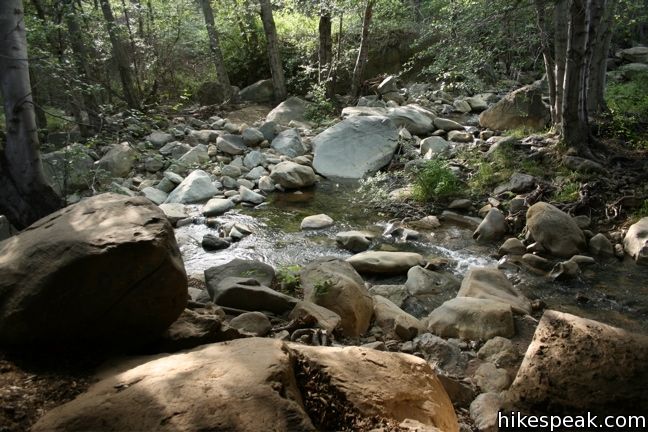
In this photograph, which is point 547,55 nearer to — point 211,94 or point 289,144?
Result: point 289,144

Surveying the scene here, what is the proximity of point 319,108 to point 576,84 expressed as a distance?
7136 mm

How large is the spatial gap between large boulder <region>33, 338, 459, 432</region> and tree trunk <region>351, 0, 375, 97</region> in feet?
36.5

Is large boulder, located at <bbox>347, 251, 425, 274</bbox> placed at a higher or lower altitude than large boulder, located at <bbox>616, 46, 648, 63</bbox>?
lower

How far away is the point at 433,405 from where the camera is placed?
2.54 metres

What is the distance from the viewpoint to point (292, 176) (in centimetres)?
945

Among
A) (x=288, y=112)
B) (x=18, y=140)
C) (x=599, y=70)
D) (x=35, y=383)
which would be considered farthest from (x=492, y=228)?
(x=288, y=112)

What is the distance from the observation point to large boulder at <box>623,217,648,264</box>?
6.10 m

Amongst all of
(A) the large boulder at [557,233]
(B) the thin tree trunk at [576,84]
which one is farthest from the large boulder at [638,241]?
(B) the thin tree trunk at [576,84]

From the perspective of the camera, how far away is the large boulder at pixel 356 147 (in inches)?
398

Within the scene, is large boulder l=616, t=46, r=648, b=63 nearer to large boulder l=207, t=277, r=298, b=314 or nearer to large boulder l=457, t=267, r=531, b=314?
large boulder l=457, t=267, r=531, b=314

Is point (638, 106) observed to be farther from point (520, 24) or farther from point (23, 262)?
point (23, 262)

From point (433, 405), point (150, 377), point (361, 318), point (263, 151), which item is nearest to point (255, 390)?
point (150, 377)

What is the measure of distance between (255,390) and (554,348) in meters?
1.75

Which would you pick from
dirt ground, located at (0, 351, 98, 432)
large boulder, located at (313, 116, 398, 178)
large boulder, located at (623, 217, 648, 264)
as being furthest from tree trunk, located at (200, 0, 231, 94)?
dirt ground, located at (0, 351, 98, 432)
